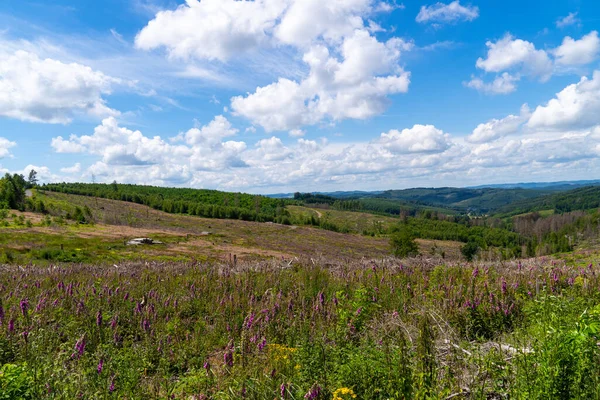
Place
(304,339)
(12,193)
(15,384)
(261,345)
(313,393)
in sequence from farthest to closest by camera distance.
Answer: (12,193), (261,345), (304,339), (15,384), (313,393)

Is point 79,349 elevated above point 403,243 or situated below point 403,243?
above

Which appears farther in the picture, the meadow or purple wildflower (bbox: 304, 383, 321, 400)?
the meadow

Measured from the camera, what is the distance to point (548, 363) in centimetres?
300

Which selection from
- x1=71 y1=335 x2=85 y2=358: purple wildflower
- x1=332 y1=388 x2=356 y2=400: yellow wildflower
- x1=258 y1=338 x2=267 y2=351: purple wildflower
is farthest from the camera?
x1=258 y1=338 x2=267 y2=351: purple wildflower

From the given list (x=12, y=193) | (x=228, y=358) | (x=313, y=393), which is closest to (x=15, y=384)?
(x=228, y=358)

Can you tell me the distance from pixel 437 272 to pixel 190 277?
6.37m

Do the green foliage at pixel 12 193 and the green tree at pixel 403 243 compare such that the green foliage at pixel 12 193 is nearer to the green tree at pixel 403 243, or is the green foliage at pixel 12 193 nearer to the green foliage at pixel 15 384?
the green tree at pixel 403 243

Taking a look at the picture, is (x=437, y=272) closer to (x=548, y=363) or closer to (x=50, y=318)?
(x=548, y=363)

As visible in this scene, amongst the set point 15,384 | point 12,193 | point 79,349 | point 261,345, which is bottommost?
point 261,345

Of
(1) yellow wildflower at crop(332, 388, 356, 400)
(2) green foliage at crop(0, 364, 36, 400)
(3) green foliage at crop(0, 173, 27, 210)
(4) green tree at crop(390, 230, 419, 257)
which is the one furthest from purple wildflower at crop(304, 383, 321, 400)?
(3) green foliage at crop(0, 173, 27, 210)

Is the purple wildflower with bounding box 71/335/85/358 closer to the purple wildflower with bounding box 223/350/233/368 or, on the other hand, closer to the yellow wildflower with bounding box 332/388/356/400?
the purple wildflower with bounding box 223/350/233/368

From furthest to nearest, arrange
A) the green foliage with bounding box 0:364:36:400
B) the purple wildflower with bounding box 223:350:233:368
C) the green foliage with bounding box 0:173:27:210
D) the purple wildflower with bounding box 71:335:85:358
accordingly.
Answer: the green foliage with bounding box 0:173:27:210
the purple wildflower with bounding box 71:335:85:358
the purple wildflower with bounding box 223:350:233:368
the green foliage with bounding box 0:364:36:400

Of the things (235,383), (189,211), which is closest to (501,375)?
(235,383)

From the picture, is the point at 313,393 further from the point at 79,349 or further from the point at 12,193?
the point at 12,193
